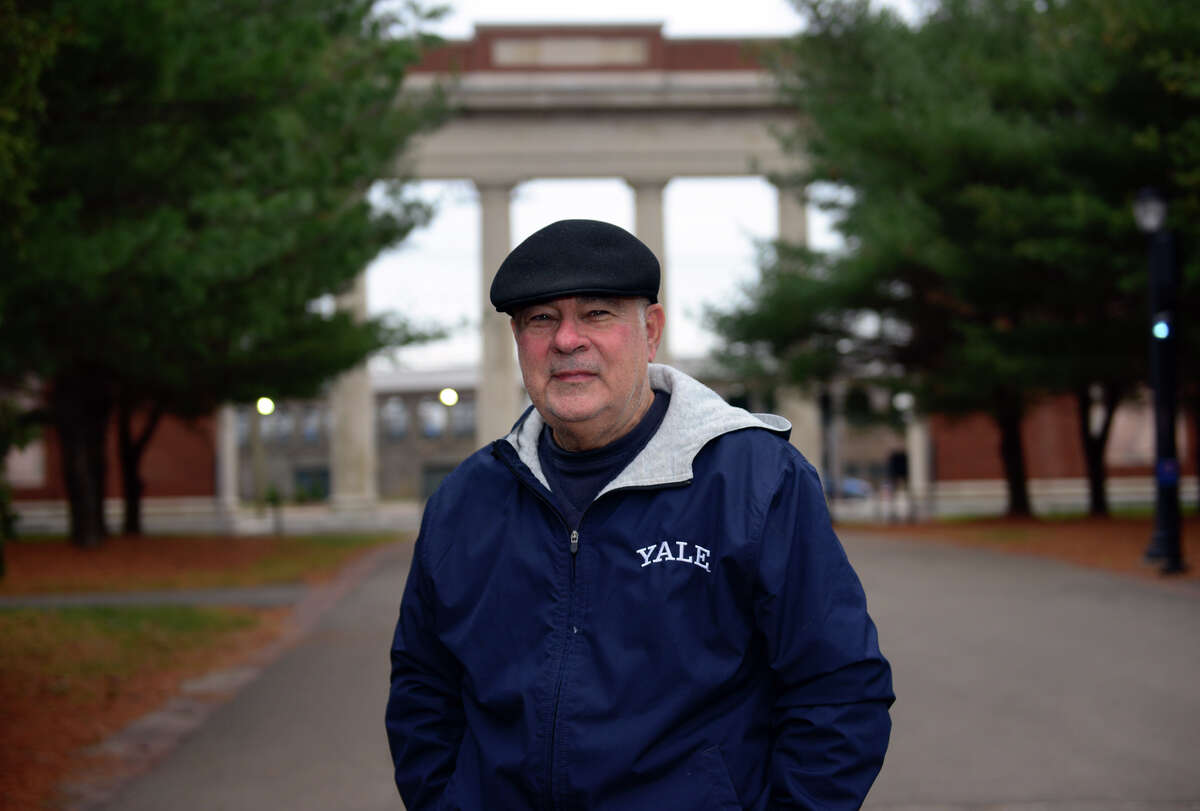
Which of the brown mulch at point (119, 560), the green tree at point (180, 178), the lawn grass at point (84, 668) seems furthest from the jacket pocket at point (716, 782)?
the brown mulch at point (119, 560)

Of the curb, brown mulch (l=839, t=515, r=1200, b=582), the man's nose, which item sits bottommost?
brown mulch (l=839, t=515, r=1200, b=582)

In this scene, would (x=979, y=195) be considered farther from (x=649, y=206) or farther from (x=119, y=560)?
(x=649, y=206)

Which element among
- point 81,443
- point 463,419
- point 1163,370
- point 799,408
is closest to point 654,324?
point 1163,370

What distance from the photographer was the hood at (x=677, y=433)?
2.50 metres

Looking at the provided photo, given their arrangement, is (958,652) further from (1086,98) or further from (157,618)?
(1086,98)

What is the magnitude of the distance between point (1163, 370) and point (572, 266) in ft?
47.6

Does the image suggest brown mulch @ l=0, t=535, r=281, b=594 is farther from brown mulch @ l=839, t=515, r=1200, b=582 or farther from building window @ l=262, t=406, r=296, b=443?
building window @ l=262, t=406, r=296, b=443

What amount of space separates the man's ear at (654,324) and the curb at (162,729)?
4.19m

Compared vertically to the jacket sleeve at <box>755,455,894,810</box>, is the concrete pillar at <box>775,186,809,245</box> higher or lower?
higher

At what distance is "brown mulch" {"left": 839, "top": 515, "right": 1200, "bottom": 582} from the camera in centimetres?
1606

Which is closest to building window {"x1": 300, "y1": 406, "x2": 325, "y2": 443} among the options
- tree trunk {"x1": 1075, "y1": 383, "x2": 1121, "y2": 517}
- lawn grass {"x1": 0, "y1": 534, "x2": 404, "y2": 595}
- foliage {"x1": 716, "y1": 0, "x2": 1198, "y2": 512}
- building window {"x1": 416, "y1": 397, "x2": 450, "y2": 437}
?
building window {"x1": 416, "y1": 397, "x2": 450, "y2": 437}

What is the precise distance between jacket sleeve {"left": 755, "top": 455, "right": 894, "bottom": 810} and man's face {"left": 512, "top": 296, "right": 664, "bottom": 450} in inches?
15.0

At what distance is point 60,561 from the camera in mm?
19500

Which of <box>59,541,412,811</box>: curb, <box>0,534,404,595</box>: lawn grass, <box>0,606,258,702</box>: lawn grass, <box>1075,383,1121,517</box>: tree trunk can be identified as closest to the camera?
<box>59,541,412,811</box>: curb
